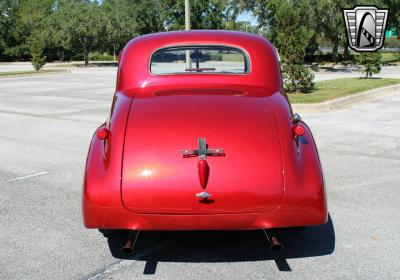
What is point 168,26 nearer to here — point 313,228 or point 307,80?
point 307,80

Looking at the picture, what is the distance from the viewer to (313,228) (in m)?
4.46

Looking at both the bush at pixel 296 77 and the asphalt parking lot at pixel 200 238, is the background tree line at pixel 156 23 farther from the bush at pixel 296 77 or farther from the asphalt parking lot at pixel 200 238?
the asphalt parking lot at pixel 200 238

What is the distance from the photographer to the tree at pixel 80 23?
44.2m

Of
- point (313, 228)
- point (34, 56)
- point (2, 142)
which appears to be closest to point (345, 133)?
point (313, 228)

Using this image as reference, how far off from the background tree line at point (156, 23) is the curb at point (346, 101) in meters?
1.83

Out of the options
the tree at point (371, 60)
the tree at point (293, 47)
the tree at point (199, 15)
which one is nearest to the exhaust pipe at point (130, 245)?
the tree at point (293, 47)

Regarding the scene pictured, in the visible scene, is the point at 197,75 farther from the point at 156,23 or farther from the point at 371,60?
the point at 156,23

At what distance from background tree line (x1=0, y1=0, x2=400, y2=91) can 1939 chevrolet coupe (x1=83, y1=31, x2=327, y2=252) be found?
11898 millimetres

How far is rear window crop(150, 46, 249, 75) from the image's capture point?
447 cm

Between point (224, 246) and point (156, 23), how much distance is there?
1989 inches

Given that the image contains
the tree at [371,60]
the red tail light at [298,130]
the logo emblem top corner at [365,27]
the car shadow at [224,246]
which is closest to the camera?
the red tail light at [298,130]

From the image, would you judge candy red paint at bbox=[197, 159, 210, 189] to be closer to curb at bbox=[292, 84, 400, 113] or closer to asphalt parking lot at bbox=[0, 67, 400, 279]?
asphalt parking lot at bbox=[0, 67, 400, 279]

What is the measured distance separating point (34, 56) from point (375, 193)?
34387 millimetres

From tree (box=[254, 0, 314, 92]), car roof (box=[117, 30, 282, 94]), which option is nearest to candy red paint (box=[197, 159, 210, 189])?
car roof (box=[117, 30, 282, 94])
